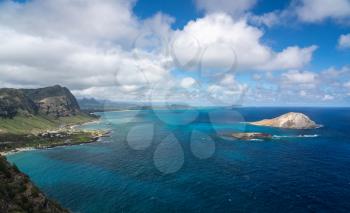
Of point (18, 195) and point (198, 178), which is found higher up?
point (18, 195)

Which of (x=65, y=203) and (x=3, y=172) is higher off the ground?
(x=3, y=172)

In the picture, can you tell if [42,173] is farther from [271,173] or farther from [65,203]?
[271,173]

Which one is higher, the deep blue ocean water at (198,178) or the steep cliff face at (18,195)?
the steep cliff face at (18,195)

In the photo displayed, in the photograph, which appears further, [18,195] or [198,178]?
[198,178]

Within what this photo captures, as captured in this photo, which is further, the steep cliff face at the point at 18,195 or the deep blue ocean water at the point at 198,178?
the deep blue ocean water at the point at 198,178

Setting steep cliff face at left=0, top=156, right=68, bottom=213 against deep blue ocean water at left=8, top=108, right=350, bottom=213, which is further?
deep blue ocean water at left=8, top=108, right=350, bottom=213

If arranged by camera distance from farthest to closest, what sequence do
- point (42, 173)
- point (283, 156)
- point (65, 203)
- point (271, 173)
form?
point (283, 156) < point (42, 173) < point (271, 173) < point (65, 203)

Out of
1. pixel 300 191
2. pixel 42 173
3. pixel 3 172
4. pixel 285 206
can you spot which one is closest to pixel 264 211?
pixel 285 206

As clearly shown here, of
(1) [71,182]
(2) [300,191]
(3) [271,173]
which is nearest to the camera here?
(2) [300,191]
